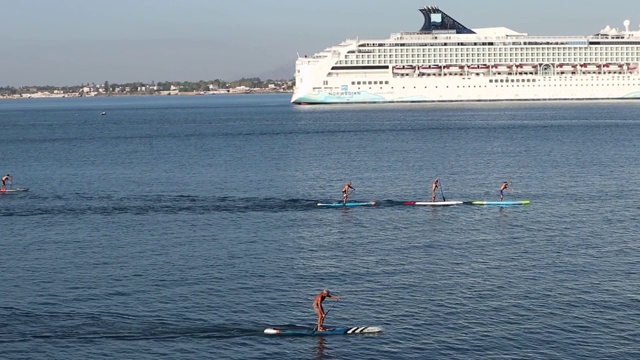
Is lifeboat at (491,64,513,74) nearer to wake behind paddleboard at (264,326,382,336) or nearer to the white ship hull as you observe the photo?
the white ship hull

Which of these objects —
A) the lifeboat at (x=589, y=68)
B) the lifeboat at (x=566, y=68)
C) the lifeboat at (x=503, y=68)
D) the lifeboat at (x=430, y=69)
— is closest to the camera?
the lifeboat at (x=430, y=69)

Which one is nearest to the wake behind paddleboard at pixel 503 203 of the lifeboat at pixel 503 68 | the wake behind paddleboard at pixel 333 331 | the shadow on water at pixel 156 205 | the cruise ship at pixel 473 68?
the shadow on water at pixel 156 205

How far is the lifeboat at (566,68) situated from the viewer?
167375 mm

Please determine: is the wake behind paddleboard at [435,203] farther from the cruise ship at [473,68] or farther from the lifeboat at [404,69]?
the lifeboat at [404,69]

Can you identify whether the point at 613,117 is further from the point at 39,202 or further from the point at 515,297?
the point at 515,297

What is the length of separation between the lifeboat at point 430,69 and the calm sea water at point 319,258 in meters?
84.1

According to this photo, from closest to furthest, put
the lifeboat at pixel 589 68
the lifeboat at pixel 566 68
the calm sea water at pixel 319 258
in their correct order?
the calm sea water at pixel 319 258, the lifeboat at pixel 566 68, the lifeboat at pixel 589 68

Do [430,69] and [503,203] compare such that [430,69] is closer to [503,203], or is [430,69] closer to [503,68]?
[503,68]

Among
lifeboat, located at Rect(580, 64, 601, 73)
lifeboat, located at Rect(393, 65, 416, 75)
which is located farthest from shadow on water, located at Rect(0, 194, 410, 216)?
lifeboat, located at Rect(580, 64, 601, 73)

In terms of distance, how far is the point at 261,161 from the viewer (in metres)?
81.0

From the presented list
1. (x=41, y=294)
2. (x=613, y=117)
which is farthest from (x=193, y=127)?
(x=41, y=294)

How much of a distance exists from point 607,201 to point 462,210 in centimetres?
766

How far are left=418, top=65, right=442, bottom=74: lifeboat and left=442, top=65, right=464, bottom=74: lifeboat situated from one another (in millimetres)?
835

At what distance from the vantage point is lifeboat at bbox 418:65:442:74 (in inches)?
6531
